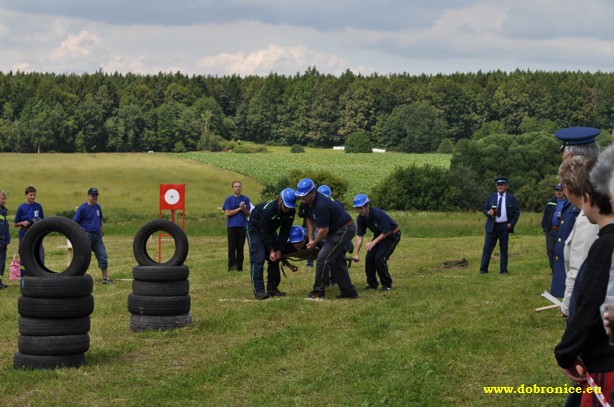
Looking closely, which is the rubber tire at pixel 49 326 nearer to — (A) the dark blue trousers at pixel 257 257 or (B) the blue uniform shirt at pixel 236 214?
(A) the dark blue trousers at pixel 257 257

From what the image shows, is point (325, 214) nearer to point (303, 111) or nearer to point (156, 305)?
point (156, 305)

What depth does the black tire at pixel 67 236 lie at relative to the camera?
10469 mm

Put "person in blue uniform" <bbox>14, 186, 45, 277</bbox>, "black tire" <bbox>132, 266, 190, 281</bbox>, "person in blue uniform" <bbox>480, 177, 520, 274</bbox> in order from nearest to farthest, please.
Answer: "black tire" <bbox>132, 266, 190, 281</bbox> < "person in blue uniform" <bbox>14, 186, 45, 277</bbox> < "person in blue uniform" <bbox>480, 177, 520, 274</bbox>

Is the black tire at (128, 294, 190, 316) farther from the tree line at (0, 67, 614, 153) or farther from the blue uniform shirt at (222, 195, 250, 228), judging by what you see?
the tree line at (0, 67, 614, 153)

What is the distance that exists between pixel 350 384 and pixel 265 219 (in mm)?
6802

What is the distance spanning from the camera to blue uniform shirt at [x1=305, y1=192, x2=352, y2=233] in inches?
621

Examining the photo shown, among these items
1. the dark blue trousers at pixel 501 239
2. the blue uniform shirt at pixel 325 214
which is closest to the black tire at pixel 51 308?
the blue uniform shirt at pixel 325 214

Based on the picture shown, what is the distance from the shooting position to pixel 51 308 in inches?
405

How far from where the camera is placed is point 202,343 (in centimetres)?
1199

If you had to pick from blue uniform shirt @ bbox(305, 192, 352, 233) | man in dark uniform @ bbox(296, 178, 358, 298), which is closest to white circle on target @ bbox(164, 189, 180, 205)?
man in dark uniform @ bbox(296, 178, 358, 298)

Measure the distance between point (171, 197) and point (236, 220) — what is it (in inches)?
122

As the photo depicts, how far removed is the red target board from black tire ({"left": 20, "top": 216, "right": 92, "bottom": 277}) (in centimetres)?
1360

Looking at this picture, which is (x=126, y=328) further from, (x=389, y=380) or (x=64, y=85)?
(x=64, y=85)

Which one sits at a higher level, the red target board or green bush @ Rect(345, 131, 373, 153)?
the red target board
